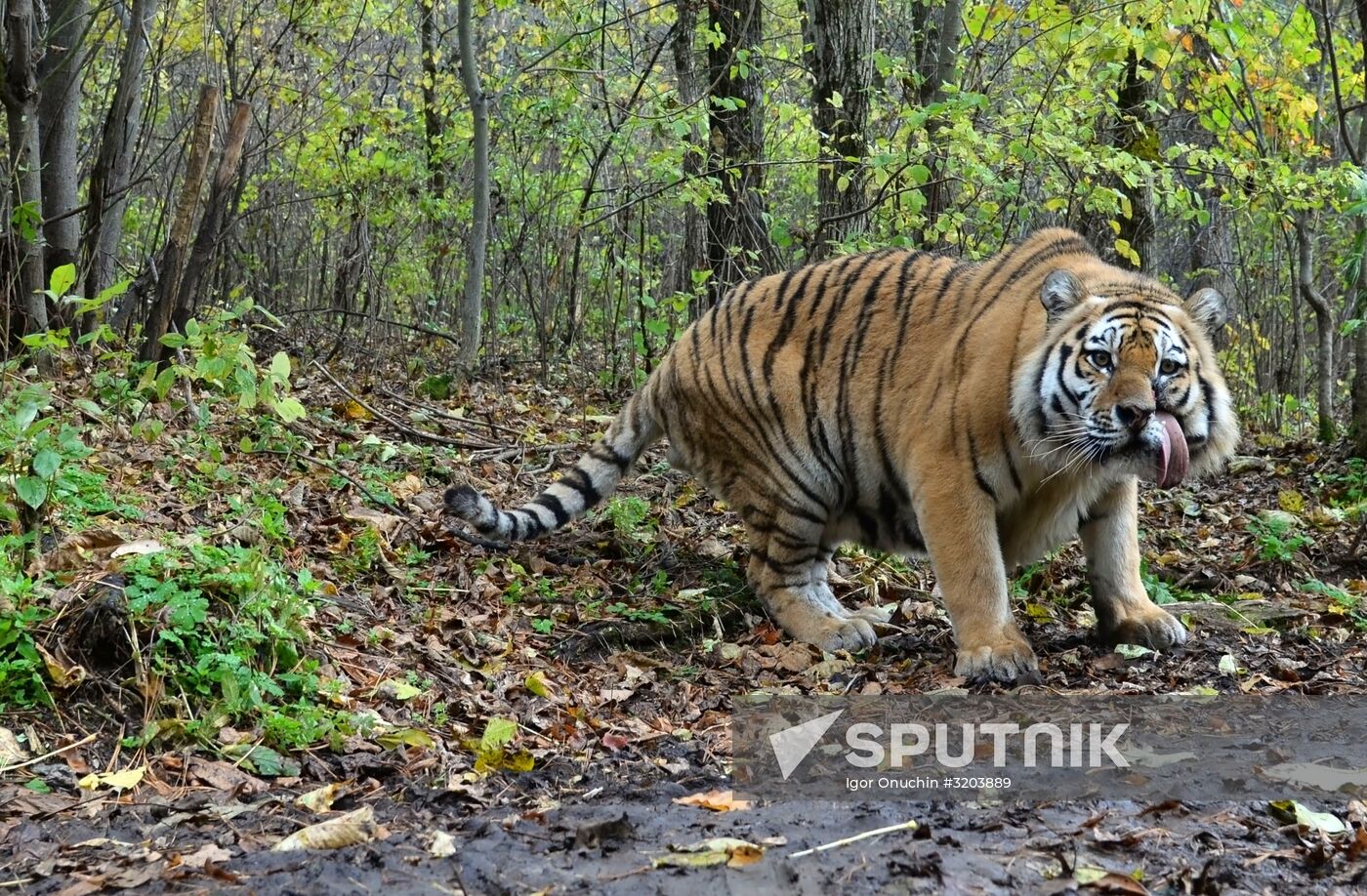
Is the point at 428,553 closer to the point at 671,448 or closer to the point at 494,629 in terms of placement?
the point at 494,629

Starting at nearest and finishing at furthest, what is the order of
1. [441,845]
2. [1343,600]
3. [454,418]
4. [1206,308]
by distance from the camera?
1. [441,845]
2. [1206,308]
3. [1343,600]
4. [454,418]

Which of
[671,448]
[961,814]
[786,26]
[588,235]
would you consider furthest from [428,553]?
[786,26]

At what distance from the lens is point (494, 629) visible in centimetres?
462

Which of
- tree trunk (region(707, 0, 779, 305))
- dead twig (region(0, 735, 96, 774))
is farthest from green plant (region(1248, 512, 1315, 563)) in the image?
dead twig (region(0, 735, 96, 774))

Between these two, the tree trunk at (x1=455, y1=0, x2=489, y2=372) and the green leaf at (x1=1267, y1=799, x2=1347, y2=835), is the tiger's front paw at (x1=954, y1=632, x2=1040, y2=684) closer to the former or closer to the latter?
the green leaf at (x1=1267, y1=799, x2=1347, y2=835)

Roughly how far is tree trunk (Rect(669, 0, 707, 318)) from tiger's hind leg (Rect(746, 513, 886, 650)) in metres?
3.19

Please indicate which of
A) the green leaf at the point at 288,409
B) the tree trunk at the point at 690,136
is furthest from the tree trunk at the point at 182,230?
the tree trunk at the point at 690,136

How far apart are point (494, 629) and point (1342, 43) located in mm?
7867

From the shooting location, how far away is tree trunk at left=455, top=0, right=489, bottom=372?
8633 mm

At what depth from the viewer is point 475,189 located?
8766 mm

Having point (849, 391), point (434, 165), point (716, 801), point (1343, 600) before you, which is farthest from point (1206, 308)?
point (434, 165)

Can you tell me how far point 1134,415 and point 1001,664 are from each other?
96 centimetres

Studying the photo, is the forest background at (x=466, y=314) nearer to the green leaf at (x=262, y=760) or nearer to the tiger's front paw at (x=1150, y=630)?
the green leaf at (x=262, y=760)

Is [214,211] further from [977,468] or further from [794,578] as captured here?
[977,468]
